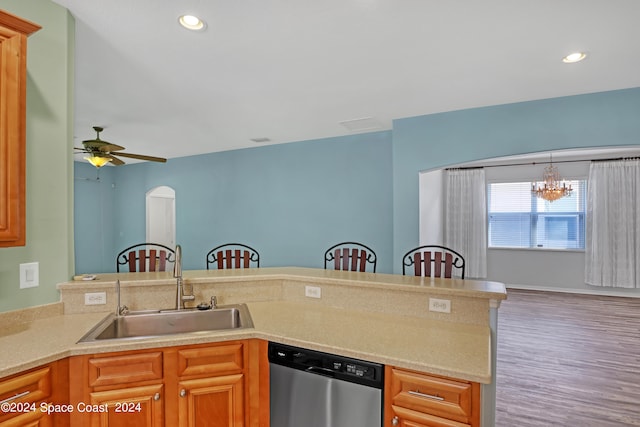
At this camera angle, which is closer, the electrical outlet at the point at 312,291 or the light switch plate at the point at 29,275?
the light switch plate at the point at 29,275

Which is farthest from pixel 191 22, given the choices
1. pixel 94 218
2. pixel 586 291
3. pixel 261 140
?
pixel 586 291

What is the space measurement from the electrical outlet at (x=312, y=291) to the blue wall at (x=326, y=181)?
82.7 inches

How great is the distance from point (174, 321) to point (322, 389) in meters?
1.02

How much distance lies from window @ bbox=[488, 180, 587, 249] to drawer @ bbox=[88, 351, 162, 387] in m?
7.25

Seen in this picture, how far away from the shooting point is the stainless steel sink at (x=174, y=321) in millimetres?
1926

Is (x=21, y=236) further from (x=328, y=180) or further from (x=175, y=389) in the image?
(x=328, y=180)

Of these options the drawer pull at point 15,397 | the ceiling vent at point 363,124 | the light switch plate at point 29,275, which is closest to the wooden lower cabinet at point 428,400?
the drawer pull at point 15,397

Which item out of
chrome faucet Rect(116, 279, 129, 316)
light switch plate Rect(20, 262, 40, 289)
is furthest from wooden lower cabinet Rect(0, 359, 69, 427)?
light switch plate Rect(20, 262, 40, 289)

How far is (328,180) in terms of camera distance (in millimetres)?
5332

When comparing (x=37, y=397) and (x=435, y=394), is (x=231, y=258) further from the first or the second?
(x=435, y=394)

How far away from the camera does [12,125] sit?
1.44 metres

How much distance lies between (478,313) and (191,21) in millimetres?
2359

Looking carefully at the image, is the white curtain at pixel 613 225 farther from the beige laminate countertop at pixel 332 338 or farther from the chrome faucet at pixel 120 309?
the chrome faucet at pixel 120 309

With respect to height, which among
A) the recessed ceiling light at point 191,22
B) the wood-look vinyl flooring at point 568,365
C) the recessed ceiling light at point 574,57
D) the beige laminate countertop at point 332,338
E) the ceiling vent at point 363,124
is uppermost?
the recessed ceiling light at point 191,22
